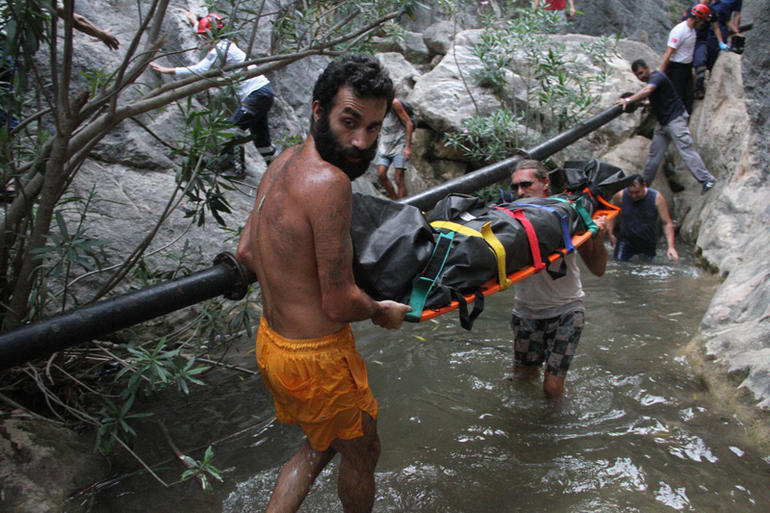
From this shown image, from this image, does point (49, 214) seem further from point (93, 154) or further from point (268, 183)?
point (93, 154)

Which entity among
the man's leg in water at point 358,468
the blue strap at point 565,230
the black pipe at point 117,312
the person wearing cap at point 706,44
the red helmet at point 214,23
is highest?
the person wearing cap at point 706,44

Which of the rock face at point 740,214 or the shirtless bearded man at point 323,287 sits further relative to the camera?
the rock face at point 740,214

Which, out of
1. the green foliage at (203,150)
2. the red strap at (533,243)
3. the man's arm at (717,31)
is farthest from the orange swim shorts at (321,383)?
the man's arm at (717,31)

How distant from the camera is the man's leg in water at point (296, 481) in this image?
2.28 m

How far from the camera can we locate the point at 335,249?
6.63ft

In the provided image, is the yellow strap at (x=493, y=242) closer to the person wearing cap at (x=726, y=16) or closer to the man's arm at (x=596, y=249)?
the man's arm at (x=596, y=249)

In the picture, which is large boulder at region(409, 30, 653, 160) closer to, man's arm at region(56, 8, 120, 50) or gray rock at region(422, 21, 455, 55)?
gray rock at region(422, 21, 455, 55)

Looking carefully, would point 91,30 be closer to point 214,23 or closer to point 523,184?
point 214,23

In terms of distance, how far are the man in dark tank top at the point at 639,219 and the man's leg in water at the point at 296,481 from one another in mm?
5919

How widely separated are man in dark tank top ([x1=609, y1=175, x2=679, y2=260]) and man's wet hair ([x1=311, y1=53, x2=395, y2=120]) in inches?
226

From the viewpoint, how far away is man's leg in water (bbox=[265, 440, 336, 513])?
228 centimetres

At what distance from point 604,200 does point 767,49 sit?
4.25 m

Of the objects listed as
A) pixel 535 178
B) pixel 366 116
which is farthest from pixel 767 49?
pixel 366 116

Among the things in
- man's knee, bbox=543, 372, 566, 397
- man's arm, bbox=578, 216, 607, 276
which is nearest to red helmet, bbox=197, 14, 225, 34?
man's arm, bbox=578, 216, 607, 276
